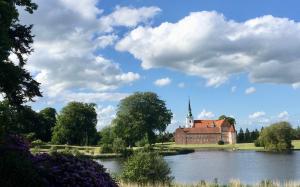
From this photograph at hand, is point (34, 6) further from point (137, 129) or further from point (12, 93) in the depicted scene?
point (137, 129)

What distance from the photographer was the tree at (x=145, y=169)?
915 inches

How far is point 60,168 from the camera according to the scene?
8.62 metres

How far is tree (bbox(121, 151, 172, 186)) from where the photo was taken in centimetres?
2325

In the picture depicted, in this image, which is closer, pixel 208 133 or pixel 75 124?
pixel 75 124

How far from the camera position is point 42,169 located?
827 cm

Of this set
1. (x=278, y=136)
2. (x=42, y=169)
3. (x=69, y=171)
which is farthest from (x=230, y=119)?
(x=42, y=169)

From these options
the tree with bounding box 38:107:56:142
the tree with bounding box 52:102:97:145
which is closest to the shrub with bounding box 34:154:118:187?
the tree with bounding box 52:102:97:145

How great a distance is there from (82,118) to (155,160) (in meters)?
76.7

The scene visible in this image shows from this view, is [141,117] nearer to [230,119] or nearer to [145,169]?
[145,169]

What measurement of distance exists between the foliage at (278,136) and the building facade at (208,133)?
214 ft

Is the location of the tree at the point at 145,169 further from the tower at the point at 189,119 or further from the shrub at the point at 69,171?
the tower at the point at 189,119

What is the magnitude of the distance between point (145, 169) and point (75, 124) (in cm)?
7655

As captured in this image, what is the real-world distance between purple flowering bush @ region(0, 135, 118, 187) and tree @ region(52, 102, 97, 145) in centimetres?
8771

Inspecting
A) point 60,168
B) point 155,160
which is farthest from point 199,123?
point 60,168
